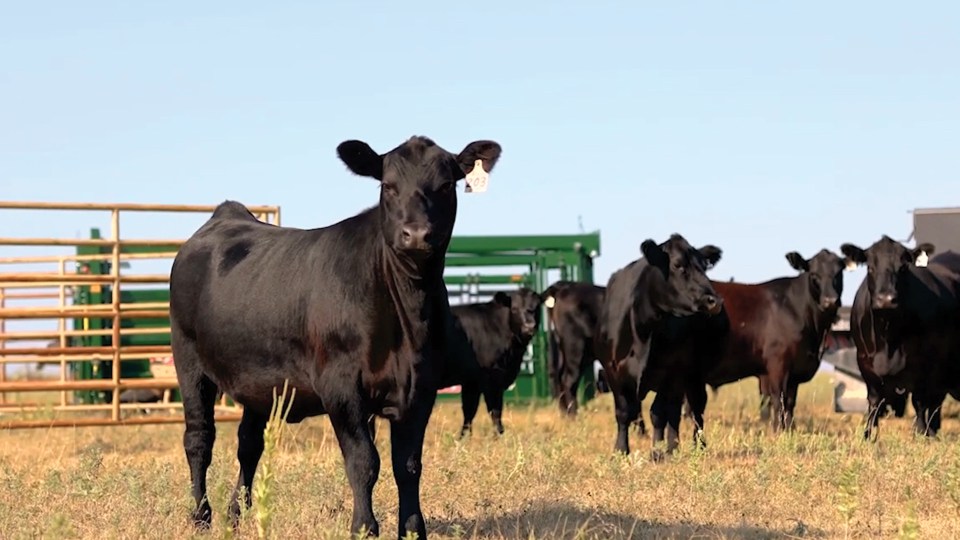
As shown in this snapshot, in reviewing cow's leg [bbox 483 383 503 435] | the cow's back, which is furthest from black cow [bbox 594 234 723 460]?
the cow's back

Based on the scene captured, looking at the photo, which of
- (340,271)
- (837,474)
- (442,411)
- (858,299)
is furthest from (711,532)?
(442,411)

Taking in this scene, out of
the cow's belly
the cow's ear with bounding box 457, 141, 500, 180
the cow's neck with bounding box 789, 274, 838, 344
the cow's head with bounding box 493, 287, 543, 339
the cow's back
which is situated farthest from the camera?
the cow's head with bounding box 493, 287, 543, 339

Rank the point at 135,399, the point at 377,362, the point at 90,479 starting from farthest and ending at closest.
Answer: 1. the point at 135,399
2. the point at 90,479
3. the point at 377,362

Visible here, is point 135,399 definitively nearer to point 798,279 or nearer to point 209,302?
point 798,279

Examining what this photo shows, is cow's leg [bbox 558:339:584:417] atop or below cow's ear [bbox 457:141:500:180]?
below

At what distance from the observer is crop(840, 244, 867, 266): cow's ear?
13414mm

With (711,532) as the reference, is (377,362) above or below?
above

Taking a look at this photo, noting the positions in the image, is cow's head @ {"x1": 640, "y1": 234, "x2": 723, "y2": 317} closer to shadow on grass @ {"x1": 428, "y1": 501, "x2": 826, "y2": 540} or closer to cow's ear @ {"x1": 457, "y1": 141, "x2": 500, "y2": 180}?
shadow on grass @ {"x1": 428, "y1": 501, "x2": 826, "y2": 540}

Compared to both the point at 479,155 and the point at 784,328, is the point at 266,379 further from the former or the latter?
the point at 784,328

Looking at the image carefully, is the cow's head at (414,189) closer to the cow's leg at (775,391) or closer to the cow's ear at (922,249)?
the cow's ear at (922,249)

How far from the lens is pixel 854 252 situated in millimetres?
13469

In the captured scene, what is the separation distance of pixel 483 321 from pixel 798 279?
372cm

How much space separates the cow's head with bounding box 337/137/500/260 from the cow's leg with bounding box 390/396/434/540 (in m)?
0.74

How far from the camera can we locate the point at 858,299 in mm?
13125
